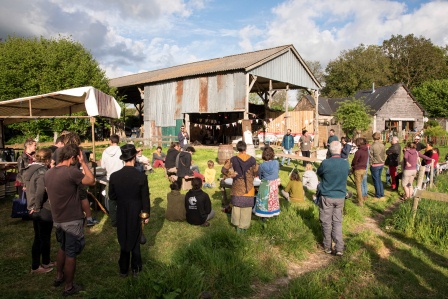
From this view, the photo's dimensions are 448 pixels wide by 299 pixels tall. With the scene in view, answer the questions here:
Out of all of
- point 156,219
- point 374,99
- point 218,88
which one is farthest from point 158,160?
point 374,99

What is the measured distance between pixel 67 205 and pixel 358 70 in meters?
56.7

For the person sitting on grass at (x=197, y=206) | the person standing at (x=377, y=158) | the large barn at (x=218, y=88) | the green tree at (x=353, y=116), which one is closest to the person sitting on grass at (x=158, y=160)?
the large barn at (x=218, y=88)

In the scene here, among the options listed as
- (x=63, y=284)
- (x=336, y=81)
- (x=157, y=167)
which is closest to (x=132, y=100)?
(x=157, y=167)

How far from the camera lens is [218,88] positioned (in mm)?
19641

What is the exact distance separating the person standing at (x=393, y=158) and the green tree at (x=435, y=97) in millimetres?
40000

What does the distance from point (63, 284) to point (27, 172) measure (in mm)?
1705

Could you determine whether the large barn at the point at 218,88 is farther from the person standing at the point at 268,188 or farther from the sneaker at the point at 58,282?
the sneaker at the point at 58,282

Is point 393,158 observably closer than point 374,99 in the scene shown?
Yes

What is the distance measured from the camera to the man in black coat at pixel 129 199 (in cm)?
398

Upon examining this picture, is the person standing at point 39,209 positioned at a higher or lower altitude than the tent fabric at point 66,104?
lower

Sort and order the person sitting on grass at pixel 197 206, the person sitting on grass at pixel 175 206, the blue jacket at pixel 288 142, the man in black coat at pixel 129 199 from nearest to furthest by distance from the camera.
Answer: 1. the man in black coat at pixel 129 199
2. the person sitting on grass at pixel 197 206
3. the person sitting on grass at pixel 175 206
4. the blue jacket at pixel 288 142

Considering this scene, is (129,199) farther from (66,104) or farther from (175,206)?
(66,104)

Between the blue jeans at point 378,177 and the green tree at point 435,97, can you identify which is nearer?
the blue jeans at point 378,177

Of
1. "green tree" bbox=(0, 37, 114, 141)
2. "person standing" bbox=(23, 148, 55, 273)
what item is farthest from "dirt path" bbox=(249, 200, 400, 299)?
"green tree" bbox=(0, 37, 114, 141)
